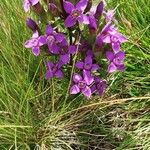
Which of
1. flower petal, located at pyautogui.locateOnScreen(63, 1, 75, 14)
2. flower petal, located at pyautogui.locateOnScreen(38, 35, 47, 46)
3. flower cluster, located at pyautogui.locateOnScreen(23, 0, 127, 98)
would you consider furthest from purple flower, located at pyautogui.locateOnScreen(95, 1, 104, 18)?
flower petal, located at pyautogui.locateOnScreen(38, 35, 47, 46)

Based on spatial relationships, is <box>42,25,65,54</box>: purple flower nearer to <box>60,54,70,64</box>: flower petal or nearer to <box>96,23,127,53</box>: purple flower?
<box>60,54,70,64</box>: flower petal

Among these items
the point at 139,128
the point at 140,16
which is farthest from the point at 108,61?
the point at 140,16

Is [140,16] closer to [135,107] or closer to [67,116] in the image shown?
[135,107]

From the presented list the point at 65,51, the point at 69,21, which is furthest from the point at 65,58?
the point at 69,21

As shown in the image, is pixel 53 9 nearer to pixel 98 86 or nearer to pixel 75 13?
pixel 75 13

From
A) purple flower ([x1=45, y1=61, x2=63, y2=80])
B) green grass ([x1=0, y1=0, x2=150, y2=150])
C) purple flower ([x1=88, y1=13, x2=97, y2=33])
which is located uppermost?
purple flower ([x1=88, y1=13, x2=97, y2=33])

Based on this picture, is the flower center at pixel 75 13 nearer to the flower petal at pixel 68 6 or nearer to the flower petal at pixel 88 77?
the flower petal at pixel 68 6

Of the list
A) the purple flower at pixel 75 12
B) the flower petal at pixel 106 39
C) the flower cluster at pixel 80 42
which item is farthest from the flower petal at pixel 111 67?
the purple flower at pixel 75 12
